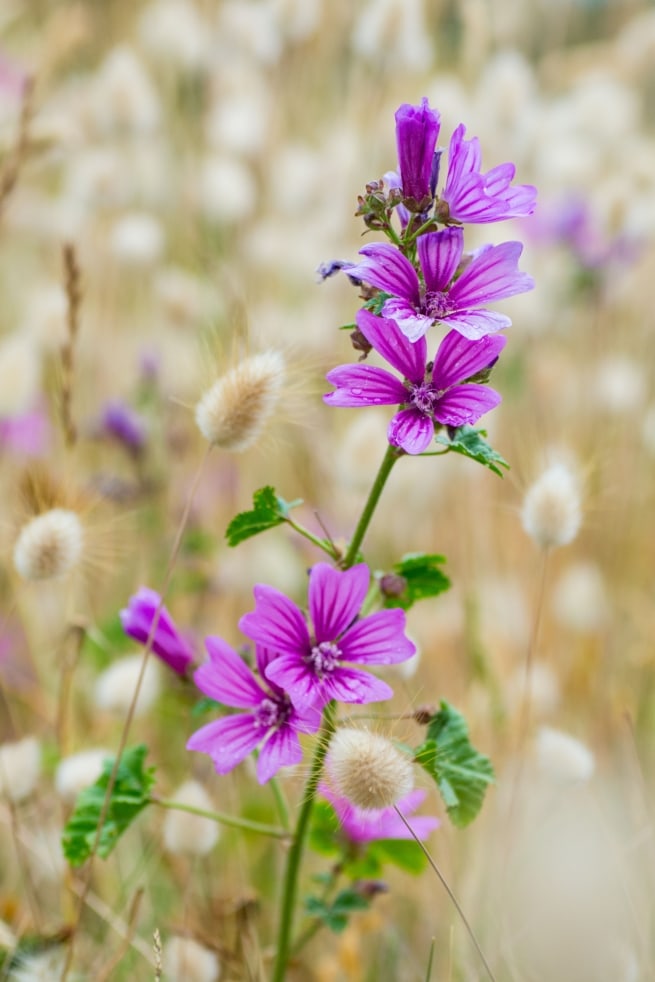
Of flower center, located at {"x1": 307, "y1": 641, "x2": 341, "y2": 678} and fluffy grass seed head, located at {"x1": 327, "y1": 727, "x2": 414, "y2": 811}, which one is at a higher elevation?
flower center, located at {"x1": 307, "y1": 641, "x2": 341, "y2": 678}

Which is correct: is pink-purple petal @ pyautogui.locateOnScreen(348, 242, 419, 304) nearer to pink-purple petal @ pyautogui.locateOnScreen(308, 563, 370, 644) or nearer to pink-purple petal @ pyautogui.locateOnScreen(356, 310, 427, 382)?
pink-purple petal @ pyautogui.locateOnScreen(356, 310, 427, 382)

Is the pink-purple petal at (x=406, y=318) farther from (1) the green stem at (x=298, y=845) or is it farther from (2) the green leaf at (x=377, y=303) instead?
(1) the green stem at (x=298, y=845)

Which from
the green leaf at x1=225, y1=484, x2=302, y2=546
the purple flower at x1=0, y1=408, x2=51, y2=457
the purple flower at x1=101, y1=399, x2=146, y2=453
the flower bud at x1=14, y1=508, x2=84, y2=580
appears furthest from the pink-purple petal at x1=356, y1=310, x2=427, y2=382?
the purple flower at x1=0, y1=408, x2=51, y2=457

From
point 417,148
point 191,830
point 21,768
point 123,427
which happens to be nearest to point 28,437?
point 123,427

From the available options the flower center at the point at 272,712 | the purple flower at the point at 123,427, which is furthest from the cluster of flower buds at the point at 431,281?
the purple flower at the point at 123,427

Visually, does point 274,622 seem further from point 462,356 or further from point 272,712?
point 462,356
